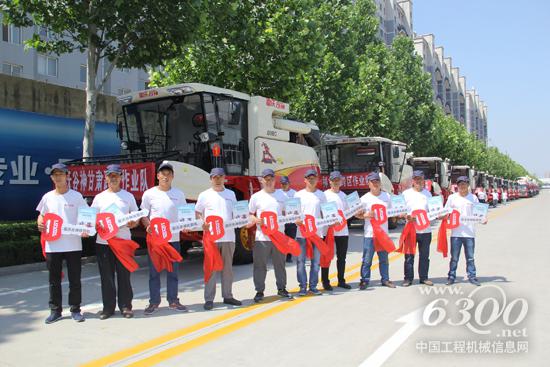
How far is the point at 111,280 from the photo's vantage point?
636 centimetres

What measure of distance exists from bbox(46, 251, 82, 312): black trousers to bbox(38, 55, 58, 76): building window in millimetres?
26276

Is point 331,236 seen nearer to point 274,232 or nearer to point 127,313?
point 274,232

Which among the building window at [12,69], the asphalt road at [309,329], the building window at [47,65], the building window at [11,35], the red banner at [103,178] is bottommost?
the asphalt road at [309,329]

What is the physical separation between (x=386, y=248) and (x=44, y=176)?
10085mm

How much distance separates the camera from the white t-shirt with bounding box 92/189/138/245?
632cm

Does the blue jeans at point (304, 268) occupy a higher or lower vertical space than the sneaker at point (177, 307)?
higher

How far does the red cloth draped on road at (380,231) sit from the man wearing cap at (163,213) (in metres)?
2.95

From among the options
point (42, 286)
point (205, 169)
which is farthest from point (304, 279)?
point (42, 286)

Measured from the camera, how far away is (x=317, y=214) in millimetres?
7559

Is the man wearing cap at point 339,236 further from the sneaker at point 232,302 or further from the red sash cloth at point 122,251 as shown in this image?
the red sash cloth at point 122,251

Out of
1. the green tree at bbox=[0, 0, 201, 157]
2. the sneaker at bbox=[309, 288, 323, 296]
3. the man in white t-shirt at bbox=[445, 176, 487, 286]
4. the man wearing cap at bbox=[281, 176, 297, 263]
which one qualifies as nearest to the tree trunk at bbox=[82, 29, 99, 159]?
the green tree at bbox=[0, 0, 201, 157]

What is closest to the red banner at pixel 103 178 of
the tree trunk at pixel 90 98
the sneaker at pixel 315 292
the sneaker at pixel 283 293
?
the tree trunk at pixel 90 98

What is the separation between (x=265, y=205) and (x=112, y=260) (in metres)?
2.16

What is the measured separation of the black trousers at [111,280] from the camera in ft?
20.8
